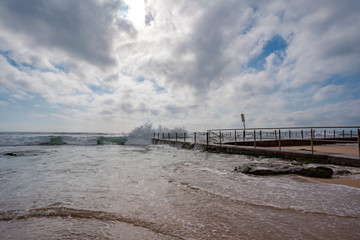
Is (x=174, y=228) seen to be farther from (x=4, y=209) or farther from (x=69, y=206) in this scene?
(x=4, y=209)

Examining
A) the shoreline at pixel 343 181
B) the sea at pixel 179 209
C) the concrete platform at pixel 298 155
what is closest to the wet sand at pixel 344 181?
the shoreline at pixel 343 181

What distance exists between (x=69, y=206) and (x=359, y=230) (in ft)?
13.5

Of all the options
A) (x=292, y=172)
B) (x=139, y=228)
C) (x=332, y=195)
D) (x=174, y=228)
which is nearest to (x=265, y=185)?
(x=332, y=195)

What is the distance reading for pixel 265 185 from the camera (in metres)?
4.29

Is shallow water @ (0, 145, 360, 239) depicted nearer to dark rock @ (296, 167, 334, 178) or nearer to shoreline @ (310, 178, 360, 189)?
shoreline @ (310, 178, 360, 189)

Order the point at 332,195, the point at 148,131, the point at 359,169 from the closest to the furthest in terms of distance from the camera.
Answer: the point at 332,195 < the point at 359,169 < the point at 148,131

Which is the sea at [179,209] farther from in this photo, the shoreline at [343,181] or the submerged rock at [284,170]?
the submerged rock at [284,170]

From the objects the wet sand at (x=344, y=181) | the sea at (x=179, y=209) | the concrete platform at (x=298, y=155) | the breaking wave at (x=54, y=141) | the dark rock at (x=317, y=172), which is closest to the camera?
the sea at (x=179, y=209)

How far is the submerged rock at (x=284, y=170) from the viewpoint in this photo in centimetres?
Result: 504

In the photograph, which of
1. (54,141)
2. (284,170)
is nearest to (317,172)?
(284,170)

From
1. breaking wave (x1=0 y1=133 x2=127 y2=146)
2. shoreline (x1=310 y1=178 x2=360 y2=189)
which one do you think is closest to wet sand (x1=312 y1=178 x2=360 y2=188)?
shoreline (x1=310 y1=178 x2=360 y2=189)

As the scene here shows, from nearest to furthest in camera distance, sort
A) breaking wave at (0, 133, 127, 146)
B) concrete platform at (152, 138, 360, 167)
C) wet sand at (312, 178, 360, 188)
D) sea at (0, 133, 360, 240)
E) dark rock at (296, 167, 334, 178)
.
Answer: sea at (0, 133, 360, 240) → wet sand at (312, 178, 360, 188) → dark rock at (296, 167, 334, 178) → concrete platform at (152, 138, 360, 167) → breaking wave at (0, 133, 127, 146)

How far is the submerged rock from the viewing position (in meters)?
5.04

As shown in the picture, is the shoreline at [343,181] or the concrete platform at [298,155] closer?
the shoreline at [343,181]
